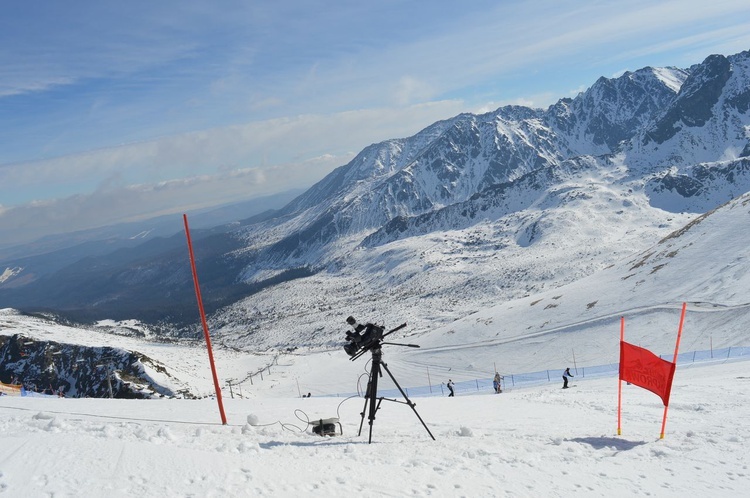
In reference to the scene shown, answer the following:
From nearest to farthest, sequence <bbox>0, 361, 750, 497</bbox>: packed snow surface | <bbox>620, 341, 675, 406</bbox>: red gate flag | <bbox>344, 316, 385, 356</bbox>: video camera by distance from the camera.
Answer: <bbox>0, 361, 750, 497</bbox>: packed snow surface < <bbox>344, 316, 385, 356</bbox>: video camera < <bbox>620, 341, 675, 406</bbox>: red gate flag

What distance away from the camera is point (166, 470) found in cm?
834

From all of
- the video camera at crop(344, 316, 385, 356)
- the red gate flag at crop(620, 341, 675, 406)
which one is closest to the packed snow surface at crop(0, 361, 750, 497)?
the red gate flag at crop(620, 341, 675, 406)

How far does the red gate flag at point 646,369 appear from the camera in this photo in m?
12.5

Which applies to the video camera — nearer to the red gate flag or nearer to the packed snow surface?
the packed snow surface

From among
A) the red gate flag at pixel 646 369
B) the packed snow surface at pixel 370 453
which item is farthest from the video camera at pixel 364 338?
the red gate flag at pixel 646 369

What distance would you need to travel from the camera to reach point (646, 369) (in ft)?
42.4

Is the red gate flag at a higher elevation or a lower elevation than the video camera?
lower

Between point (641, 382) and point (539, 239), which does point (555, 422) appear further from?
point (539, 239)

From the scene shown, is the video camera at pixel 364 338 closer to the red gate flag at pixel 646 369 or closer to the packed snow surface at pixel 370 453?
the packed snow surface at pixel 370 453

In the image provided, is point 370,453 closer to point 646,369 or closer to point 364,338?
point 364,338

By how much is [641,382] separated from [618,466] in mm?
3687

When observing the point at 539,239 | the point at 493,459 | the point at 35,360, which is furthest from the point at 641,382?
the point at 539,239

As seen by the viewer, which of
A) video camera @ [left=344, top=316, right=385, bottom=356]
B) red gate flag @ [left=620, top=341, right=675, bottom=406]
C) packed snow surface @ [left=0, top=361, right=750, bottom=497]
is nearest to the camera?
packed snow surface @ [left=0, top=361, right=750, bottom=497]

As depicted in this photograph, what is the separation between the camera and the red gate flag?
1246 cm
